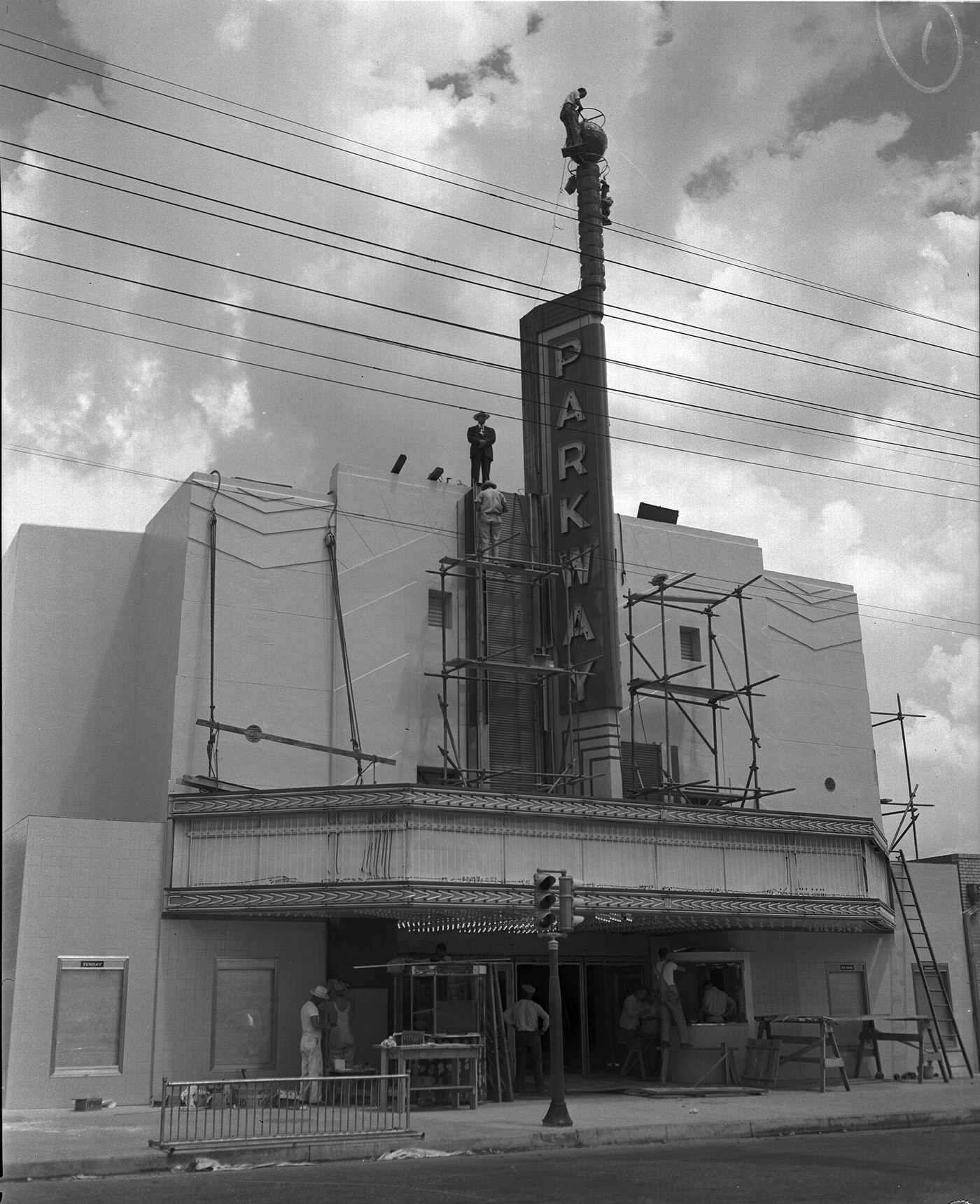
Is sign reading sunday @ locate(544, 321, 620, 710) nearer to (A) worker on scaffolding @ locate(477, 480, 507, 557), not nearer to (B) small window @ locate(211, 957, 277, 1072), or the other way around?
(A) worker on scaffolding @ locate(477, 480, 507, 557)

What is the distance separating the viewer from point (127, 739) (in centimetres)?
2681

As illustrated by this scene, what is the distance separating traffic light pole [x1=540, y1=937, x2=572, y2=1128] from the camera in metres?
16.7

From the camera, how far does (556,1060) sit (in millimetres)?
16969

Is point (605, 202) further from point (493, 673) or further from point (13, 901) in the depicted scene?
point (13, 901)

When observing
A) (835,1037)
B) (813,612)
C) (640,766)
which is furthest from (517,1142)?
(813,612)

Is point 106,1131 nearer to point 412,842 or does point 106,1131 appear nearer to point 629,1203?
point 412,842

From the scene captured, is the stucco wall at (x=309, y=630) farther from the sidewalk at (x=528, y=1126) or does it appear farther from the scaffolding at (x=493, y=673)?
the sidewalk at (x=528, y=1126)

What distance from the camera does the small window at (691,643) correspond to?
30.2 metres

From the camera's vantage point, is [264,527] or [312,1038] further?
[264,527]

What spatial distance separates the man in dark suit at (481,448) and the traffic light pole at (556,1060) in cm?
1385

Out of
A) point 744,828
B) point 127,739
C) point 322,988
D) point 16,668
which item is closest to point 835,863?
point 744,828

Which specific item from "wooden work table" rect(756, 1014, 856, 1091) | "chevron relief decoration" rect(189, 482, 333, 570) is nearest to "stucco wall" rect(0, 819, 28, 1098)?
"chevron relief decoration" rect(189, 482, 333, 570)

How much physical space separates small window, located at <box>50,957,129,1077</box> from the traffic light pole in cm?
768

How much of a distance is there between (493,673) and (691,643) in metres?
5.60
